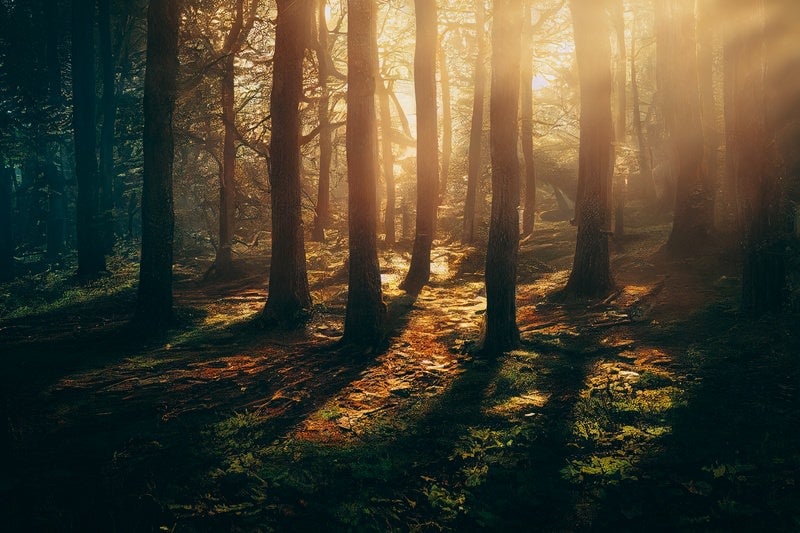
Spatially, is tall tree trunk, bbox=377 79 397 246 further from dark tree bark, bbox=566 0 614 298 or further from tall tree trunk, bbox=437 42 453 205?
dark tree bark, bbox=566 0 614 298

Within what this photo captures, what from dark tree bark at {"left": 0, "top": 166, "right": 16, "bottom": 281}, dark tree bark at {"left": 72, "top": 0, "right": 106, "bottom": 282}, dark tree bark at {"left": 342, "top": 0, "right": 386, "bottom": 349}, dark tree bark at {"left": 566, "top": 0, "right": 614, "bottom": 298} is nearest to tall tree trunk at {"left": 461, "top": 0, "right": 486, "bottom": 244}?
dark tree bark at {"left": 566, "top": 0, "right": 614, "bottom": 298}

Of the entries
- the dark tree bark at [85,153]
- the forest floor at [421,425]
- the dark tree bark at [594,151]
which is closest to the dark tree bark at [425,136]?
the forest floor at [421,425]

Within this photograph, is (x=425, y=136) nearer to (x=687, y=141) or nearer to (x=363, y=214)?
(x=363, y=214)

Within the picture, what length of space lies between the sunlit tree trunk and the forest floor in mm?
2309

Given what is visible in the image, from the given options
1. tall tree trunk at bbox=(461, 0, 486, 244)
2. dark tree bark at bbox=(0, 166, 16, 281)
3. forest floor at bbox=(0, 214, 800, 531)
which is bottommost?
forest floor at bbox=(0, 214, 800, 531)

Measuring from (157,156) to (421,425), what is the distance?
7.77 meters

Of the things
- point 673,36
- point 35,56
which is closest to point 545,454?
point 673,36

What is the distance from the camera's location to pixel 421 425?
5.95m

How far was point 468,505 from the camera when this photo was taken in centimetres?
439

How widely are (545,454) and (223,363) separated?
5313 mm

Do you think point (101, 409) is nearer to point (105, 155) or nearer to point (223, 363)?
point (223, 363)

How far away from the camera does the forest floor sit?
428 centimetres

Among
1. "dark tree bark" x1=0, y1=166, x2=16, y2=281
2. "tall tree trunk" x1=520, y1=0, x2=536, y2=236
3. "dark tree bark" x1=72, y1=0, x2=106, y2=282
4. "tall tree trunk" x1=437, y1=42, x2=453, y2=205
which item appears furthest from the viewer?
"dark tree bark" x1=0, y1=166, x2=16, y2=281

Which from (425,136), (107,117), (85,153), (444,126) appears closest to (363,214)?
(425,136)
